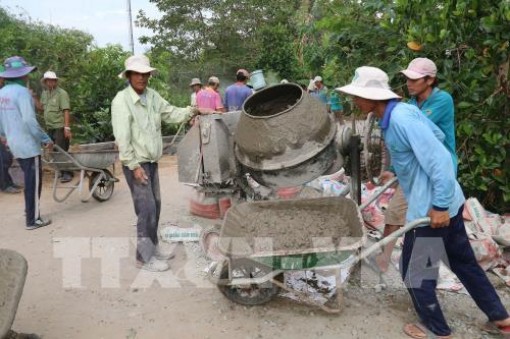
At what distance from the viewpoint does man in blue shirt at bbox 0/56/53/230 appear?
16.3ft

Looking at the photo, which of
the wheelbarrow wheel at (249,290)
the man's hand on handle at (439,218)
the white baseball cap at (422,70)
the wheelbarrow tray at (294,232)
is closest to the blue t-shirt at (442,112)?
the white baseball cap at (422,70)

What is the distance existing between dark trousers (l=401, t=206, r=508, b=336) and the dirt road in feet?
0.84

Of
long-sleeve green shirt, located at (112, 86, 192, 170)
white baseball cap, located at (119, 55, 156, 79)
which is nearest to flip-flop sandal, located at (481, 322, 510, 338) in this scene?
long-sleeve green shirt, located at (112, 86, 192, 170)

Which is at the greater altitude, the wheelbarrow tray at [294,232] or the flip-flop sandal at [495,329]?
the wheelbarrow tray at [294,232]

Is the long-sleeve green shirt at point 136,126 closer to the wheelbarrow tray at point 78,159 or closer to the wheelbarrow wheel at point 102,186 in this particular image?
the wheelbarrow tray at point 78,159

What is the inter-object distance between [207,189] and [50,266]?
167 centimetres

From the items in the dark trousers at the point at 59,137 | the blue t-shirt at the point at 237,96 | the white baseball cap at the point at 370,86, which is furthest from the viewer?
the blue t-shirt at the point at 237,96

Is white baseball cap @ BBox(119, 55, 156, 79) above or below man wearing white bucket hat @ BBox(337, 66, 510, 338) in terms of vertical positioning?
above

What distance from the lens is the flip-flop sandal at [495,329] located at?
2904 millimetres

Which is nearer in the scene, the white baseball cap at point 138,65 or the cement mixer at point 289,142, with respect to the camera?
the cement mixer at point 289,142

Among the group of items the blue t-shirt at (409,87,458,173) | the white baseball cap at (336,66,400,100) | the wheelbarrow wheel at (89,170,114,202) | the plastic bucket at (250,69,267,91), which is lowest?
the wheelbarrow wheel at (89,170,114,202)

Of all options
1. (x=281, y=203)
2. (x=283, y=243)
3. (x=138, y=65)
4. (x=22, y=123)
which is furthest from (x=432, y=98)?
(x=22, y=123)

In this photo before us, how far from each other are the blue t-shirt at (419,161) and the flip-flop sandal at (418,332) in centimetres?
76

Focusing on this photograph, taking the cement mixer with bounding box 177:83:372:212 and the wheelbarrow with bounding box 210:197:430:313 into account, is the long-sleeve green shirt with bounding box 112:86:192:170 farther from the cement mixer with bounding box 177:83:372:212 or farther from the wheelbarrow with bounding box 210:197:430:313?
the wheelbarrow with bounding box 210:197:430:313
